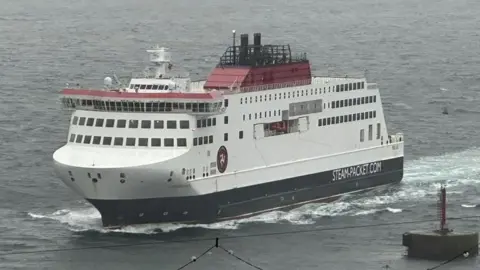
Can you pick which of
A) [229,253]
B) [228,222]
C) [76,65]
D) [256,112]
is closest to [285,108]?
[256,112]

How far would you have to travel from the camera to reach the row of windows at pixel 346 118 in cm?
11169

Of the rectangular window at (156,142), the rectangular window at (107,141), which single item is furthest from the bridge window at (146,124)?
the rectangular window at (107,141)

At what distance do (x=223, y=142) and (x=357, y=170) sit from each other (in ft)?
45.1

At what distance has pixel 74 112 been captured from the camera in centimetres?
10169

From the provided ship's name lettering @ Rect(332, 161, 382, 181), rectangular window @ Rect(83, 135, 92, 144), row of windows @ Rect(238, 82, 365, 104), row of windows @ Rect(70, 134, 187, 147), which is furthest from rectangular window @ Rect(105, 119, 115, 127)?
ship's name lettering @ Rect(332, 161, 382, 181)

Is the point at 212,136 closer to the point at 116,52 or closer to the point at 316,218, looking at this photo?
the point at 316,218

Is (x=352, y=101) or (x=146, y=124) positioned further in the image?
(x=352, y=101)

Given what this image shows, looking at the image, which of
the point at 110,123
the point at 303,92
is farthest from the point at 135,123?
the point at 303,92

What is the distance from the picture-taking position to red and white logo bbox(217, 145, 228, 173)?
4053 inches

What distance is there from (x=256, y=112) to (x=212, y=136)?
194 inches

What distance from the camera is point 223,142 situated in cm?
10338

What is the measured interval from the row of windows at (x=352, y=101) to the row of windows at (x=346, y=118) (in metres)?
0.70

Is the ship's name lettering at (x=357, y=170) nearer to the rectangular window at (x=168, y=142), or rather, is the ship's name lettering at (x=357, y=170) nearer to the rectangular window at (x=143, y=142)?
the rectangular window at (x=168, y=142)

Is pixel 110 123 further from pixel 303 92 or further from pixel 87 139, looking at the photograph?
pixel 303 92
